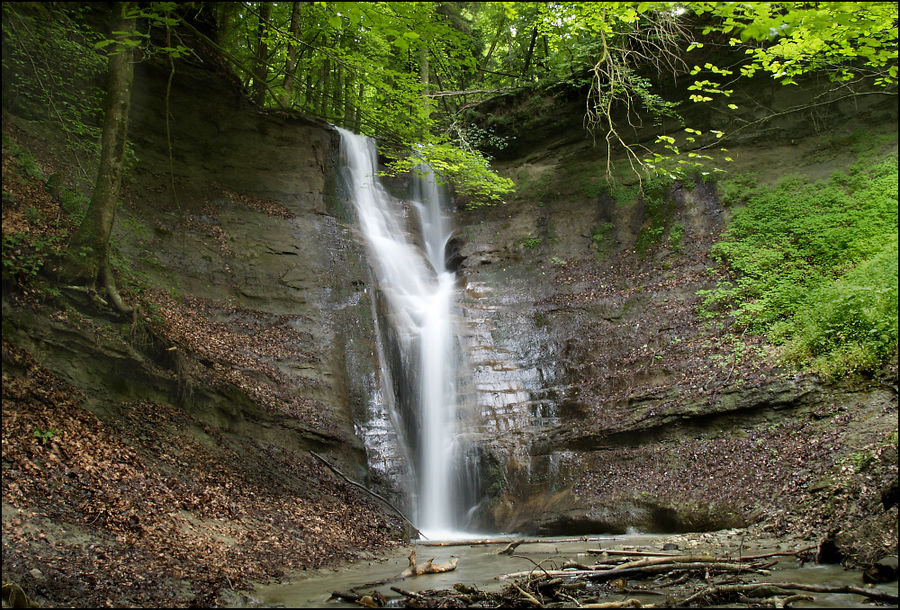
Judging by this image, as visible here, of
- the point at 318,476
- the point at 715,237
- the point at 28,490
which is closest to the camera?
the point at 28,490

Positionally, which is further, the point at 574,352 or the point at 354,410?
the point at 574,352

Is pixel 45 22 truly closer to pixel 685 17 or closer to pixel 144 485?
pixel 144 485

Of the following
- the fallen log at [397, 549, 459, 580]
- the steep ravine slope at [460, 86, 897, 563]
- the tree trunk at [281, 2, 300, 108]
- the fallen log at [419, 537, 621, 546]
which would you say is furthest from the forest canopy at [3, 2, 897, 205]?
the fallen log at [419, 537, 621, 546]

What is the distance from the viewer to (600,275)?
46.8 feet

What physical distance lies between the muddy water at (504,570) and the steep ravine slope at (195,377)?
1.53 feet

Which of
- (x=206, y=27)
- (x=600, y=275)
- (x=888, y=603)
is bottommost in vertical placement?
(x=888, y=603)

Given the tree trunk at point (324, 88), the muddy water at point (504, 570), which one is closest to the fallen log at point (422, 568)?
the muddy water at point (504, 570)

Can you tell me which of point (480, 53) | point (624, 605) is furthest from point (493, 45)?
point (624, 605)

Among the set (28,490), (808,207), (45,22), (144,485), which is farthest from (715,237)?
(45,22)

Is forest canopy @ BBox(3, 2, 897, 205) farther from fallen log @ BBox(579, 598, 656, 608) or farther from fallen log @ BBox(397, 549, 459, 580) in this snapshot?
fallen log @ BBox(397, 549, 459, 580)

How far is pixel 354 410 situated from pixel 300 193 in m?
6.88

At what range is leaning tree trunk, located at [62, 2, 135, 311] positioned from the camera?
8258 mm

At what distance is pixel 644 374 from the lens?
37.0ft

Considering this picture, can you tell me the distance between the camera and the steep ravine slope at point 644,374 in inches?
308
